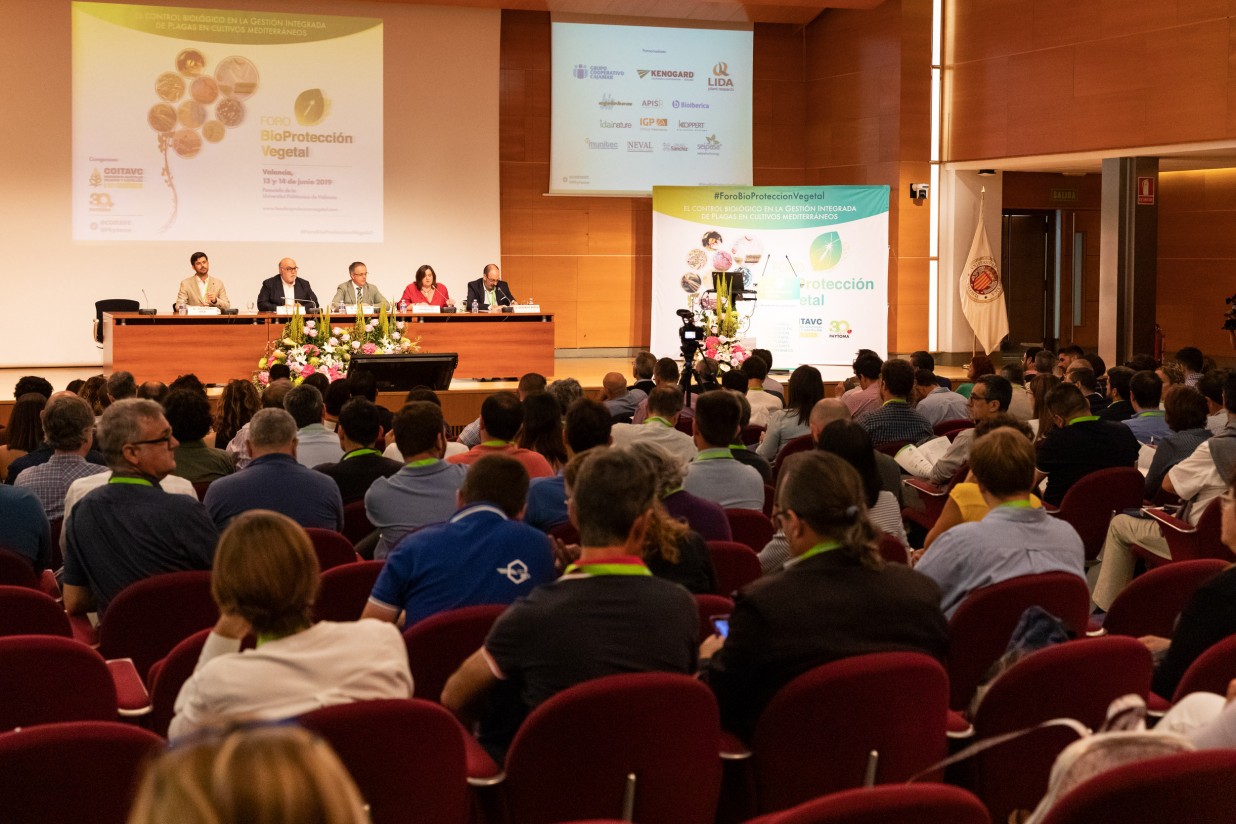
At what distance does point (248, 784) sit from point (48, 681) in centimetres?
192

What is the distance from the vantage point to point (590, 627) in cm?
256

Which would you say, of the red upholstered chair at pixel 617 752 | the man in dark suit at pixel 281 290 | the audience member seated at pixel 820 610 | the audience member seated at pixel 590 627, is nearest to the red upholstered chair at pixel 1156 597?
the audience member seated at pixel 820 610

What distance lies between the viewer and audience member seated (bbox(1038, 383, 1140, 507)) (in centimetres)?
591

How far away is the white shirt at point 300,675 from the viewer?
230cm

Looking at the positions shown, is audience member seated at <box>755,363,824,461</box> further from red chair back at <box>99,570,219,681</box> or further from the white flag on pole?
the white flag on pole

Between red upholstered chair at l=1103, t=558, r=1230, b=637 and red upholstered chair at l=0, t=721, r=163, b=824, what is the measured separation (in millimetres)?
2515

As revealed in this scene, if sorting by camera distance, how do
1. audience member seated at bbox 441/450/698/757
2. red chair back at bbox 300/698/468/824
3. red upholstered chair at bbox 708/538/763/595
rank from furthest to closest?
red upholstered chair at bbox 708/538/763/595, audience member seated at bbox 441/450/698/757, red chair back at bbox 300/698/468/824

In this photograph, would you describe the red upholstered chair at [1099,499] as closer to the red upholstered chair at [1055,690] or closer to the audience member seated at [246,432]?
the red upholstered chair at [1055,690]

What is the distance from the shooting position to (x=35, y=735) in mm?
1990

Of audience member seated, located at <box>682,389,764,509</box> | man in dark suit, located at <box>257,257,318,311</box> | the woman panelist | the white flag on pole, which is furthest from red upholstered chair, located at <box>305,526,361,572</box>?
the white flag on pole

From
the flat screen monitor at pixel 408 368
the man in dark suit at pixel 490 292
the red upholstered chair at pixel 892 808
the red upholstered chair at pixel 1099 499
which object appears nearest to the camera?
the red upholstered chair at pixel 892 808

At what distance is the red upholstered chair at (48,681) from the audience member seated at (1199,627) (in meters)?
2.28

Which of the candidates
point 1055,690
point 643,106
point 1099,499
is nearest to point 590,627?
point 1055,690

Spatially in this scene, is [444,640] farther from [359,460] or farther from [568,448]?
[359,460]
